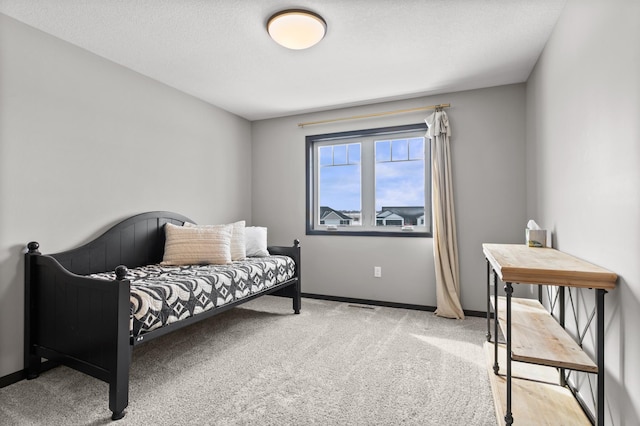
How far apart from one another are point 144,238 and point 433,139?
305 cm

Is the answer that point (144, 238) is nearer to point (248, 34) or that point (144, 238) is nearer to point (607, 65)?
point (248, 34)

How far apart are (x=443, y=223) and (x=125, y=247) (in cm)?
304

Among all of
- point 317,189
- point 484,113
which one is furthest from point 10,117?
point 484,113

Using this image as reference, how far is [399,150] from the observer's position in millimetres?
3836

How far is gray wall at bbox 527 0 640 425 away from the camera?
1234 mm

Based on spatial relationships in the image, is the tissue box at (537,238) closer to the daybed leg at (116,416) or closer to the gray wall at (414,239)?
the gray wall at (414,239)

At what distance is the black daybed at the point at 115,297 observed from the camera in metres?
1.75

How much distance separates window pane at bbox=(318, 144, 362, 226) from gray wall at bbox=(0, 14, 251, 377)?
1.50 m

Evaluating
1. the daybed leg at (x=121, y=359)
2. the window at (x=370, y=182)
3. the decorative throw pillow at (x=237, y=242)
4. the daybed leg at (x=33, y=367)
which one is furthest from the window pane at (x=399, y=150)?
the daybed leg at (x=33, y=367)

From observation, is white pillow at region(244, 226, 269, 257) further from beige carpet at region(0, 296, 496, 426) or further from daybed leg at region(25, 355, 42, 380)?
daybed leg at region(25, 355, 42, 380)

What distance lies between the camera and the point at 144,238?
2.96 metres

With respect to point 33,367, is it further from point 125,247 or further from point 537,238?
point 537,238

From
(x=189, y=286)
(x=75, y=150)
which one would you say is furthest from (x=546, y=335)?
(x=75, y=150)

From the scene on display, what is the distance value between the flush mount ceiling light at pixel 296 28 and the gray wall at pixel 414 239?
176 cm
